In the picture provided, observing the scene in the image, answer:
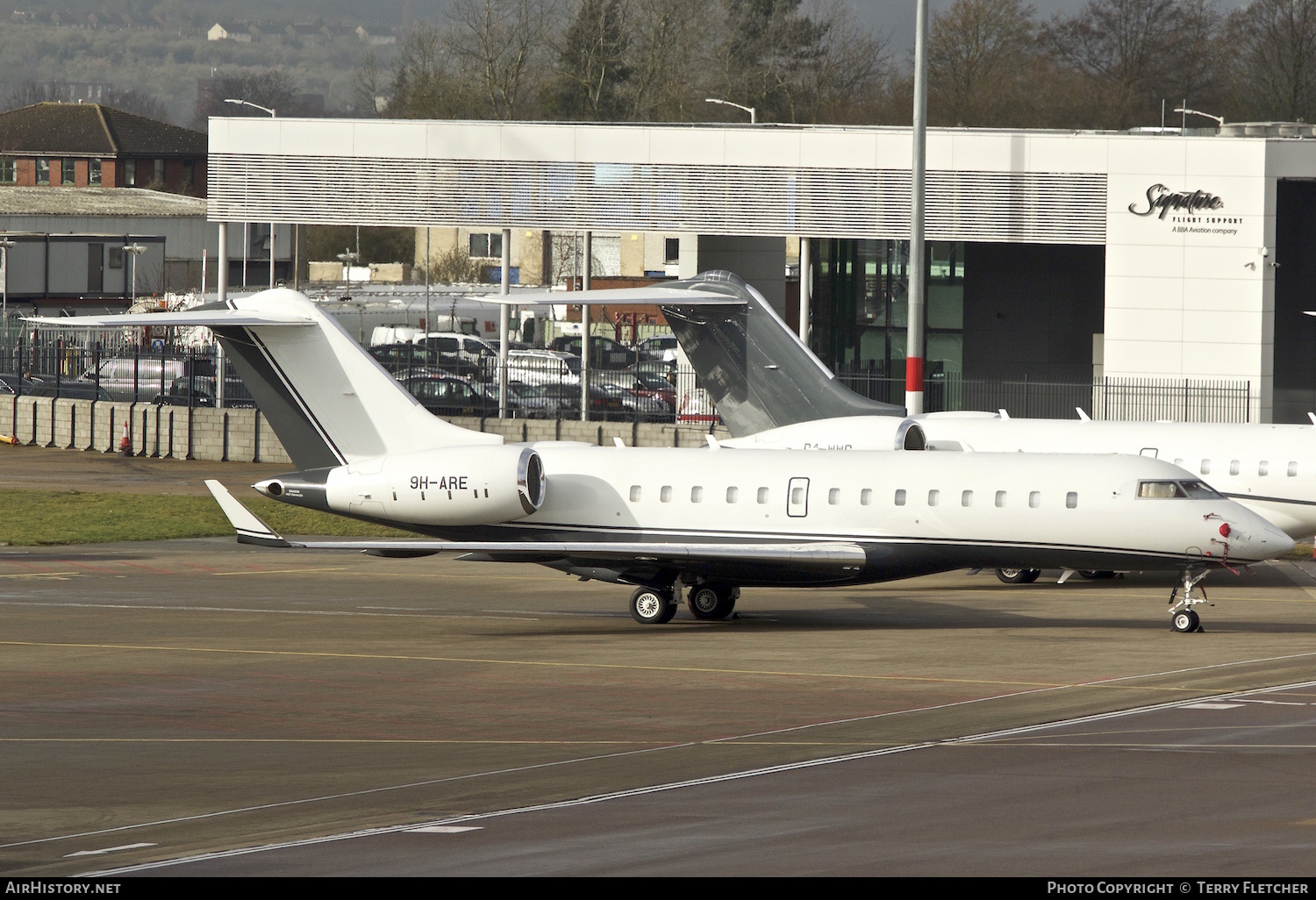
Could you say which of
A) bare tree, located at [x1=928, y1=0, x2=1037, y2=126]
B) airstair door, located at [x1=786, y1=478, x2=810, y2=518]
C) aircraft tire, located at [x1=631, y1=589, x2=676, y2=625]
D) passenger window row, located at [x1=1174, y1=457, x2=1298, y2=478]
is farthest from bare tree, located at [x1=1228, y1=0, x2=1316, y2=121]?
aircraft tire, located at [x1=631, y1=589, x2=676, y2=625]

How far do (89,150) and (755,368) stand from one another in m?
112

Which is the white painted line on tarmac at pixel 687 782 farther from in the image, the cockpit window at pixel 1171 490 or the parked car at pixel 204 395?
the parked car at pixel 204 395

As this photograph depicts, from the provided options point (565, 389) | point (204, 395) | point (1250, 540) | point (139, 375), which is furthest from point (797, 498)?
point (139, 375)

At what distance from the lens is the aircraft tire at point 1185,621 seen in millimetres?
24875

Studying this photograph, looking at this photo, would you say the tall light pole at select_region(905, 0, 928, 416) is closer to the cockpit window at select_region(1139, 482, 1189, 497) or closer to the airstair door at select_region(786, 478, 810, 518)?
the airstair door at select_region(786, 478, 810, 518)

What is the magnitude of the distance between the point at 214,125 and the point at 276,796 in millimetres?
42922

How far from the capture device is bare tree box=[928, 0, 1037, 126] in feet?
334

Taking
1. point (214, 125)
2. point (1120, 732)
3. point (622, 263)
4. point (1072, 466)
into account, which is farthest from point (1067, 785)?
point (622, 263)

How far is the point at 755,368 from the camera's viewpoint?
3394 centimetres

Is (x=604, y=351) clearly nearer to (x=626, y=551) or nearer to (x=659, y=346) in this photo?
(x=659, y=346)

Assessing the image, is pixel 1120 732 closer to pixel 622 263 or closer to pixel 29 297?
pixel 29 297

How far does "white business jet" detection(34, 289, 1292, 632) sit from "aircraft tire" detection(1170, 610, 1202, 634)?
2.3 inches
